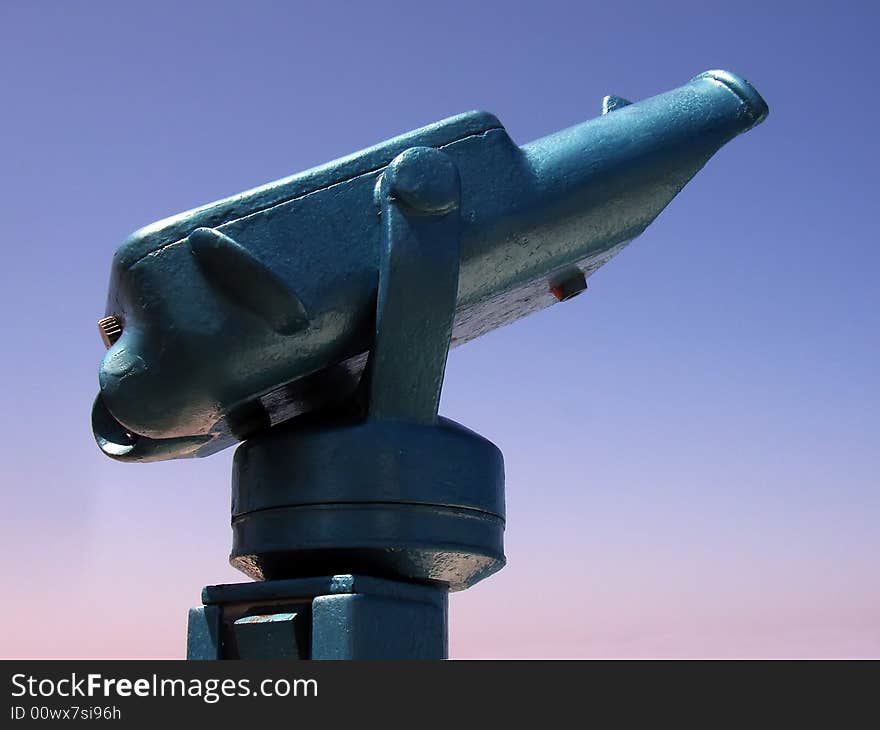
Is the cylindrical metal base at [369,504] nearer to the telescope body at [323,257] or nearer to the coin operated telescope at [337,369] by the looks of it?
the coin operated telescope at [337,369]

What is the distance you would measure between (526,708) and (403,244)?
3.05ft

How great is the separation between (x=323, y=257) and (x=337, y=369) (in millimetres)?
299

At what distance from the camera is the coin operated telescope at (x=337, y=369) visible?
2.23 meters

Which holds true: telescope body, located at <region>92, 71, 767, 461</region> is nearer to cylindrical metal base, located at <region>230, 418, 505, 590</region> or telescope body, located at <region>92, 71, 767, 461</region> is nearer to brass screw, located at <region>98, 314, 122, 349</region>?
brass screw, located at <region>98, 314, 122, 349</region>

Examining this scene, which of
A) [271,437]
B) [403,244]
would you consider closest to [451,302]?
[403,244]

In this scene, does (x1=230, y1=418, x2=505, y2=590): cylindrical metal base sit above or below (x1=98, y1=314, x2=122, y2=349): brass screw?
below

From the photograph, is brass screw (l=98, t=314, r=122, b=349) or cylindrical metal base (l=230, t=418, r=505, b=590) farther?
brass screw (l=98, t=314, r=122, b=349)

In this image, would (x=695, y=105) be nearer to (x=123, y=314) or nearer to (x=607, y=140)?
(x=607, y=140)

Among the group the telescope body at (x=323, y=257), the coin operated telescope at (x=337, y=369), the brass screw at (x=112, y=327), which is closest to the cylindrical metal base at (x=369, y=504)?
the coin operated telescope at (x=337, y=369)

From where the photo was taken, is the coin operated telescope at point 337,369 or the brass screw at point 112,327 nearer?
the coin operated telescope at point 337,369

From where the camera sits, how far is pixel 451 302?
2.32m

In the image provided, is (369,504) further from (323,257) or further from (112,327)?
(112,327)

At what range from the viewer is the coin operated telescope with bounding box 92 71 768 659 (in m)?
2.23

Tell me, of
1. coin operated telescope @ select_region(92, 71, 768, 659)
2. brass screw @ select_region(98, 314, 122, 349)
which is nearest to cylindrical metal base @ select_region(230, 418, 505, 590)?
coin operated telescope @ select_region(92, 71, 768, 659)
